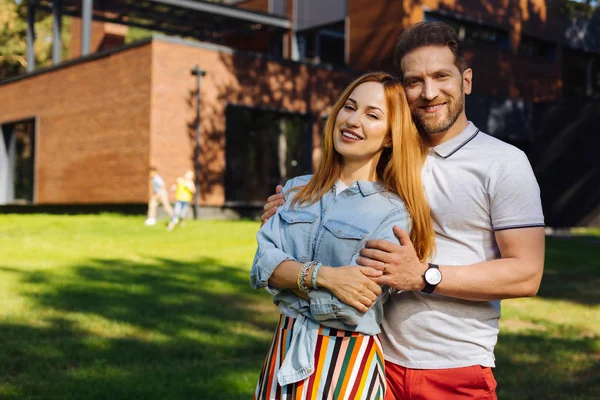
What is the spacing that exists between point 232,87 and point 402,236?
21.0 metres

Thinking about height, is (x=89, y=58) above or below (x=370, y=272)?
above

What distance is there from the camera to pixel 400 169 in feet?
8.27

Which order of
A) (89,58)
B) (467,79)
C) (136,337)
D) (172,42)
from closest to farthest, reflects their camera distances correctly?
(467,79) < (136,337) < (172,42) < (89,58)

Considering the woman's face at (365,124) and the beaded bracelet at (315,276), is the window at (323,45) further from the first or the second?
the beaded bracelet at (315,276)

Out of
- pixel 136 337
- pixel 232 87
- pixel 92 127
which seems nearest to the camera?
pixel 136 337

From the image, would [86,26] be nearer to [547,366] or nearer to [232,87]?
[232,87]

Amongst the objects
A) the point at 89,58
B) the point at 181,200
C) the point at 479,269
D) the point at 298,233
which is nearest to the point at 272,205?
the point at 298,233

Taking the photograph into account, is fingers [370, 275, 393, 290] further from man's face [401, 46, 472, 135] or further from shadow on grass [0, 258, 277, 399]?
shadow on grass [0, 258, 277, 399]

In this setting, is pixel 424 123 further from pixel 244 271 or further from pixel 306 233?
pixel 244 271

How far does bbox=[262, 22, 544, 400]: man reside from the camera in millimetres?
2438

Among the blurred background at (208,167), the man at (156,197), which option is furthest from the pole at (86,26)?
the man at (156,197)

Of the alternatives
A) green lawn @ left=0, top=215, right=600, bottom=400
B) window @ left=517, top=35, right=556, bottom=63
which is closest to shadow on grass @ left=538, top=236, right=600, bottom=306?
green lawn @ left=0, top=215, right=600, bottom=400

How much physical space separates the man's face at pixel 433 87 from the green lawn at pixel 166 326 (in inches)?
139

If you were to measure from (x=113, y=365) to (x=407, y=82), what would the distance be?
4.53 metres
